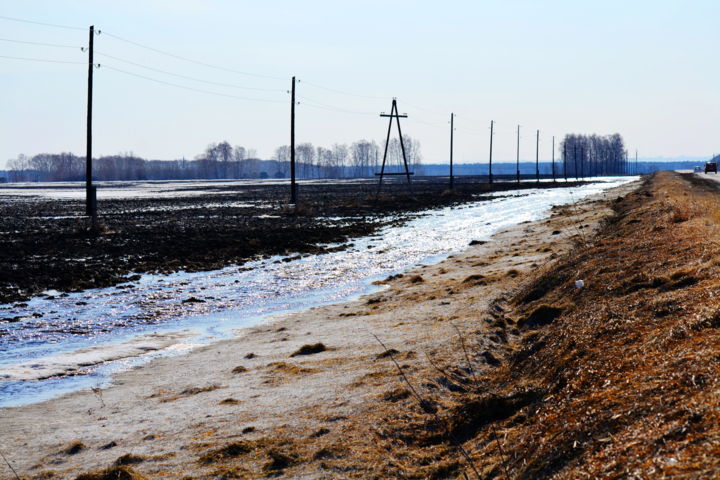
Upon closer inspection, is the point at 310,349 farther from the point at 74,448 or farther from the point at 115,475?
the point at 115,475

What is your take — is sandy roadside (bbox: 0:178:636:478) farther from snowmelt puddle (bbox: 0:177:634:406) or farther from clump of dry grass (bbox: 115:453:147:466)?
snowmelt puddle (bbox: 0:177:634:406)

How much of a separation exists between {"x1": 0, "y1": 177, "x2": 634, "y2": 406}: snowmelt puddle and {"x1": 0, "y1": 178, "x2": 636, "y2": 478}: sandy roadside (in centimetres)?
72

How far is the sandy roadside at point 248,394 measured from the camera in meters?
6.43

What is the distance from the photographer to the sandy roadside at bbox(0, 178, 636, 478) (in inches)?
253

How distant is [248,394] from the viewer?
811cm

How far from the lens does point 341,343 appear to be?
1045cm

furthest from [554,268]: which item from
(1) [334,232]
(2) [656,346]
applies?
(1) [334,232]

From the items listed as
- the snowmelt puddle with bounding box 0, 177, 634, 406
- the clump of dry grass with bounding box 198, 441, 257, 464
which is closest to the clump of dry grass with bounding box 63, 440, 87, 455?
the clump of dry grass with bounding box 198, 441, 257, 464

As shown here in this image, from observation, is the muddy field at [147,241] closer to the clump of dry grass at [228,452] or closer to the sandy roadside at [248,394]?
the sandy roadside at [248,394]

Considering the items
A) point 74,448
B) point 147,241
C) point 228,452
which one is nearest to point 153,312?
point 74,448

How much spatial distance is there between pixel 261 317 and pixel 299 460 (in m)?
8.02

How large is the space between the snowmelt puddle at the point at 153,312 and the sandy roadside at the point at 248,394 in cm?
72

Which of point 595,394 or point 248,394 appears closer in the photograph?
point 595,394

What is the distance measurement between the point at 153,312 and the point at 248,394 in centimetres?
673
